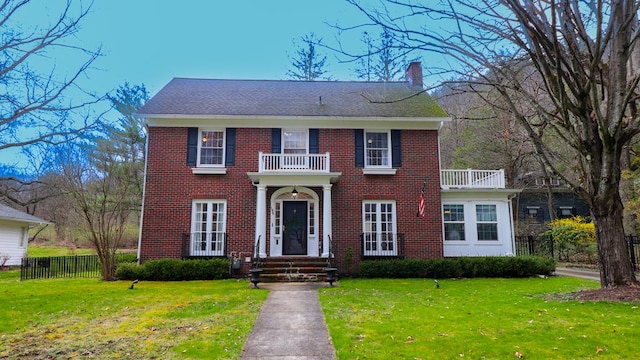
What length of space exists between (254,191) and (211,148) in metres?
2.40

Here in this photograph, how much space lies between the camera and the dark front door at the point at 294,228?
13.9 meters

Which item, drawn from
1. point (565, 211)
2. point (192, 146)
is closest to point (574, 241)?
point (565, 211)

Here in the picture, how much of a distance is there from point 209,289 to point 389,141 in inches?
338

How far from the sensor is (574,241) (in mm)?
18438

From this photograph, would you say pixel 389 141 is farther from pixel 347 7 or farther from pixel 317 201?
pixel 347 7

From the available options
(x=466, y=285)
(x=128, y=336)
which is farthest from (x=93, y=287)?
(x=466, y=285)

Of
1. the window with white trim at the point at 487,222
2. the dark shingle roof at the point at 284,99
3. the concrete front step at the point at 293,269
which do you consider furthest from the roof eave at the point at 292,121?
the concrete front step at the point at 293,269

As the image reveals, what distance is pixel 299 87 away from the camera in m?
17.7

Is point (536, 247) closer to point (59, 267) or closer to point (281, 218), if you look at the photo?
point (281, 218)

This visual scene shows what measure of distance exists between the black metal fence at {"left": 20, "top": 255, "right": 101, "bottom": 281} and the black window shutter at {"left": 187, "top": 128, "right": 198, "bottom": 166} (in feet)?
20.0

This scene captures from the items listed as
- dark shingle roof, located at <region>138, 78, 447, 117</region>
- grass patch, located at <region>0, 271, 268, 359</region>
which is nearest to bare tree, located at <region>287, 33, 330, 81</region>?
dark shingle roof, located at <region>138, 78, 447, 117</region>

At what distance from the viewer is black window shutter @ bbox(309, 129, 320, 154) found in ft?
46.9

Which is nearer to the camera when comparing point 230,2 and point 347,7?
point 347,7

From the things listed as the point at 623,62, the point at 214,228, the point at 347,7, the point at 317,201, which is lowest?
the point at 214,228
